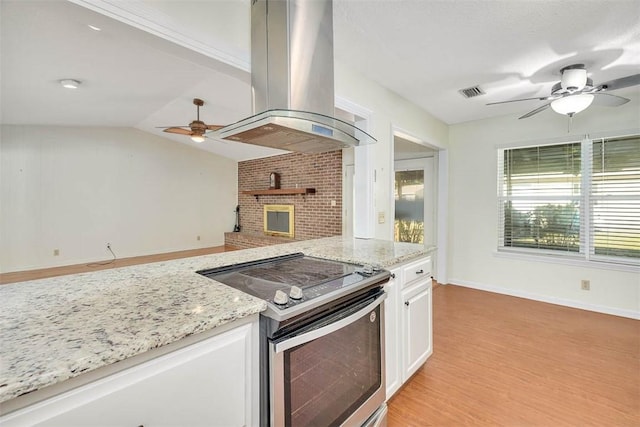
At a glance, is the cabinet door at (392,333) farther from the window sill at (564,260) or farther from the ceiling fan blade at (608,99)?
the window sill at (564,260)

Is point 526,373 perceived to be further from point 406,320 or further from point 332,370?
point 332,370

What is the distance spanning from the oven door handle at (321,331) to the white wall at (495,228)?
11.0ft

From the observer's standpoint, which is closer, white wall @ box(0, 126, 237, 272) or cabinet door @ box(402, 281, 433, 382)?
cabinet door @ box(402, 281, 433, 382)

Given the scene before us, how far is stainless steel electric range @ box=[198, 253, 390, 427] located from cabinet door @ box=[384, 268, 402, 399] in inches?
5.4

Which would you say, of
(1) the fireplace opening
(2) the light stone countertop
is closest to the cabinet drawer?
(2) the light stone countertop

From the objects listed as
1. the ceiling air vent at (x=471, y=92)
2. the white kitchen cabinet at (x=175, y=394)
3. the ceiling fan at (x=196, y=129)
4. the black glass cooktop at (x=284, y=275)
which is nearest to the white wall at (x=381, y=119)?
the ceiling air vent at (x=471, y=92)

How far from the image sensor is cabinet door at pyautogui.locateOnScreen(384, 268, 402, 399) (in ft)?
5.39

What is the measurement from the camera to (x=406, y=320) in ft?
5.90

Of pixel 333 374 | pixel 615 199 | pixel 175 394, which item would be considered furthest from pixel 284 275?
pixel 615 199

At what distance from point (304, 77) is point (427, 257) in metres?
1.51

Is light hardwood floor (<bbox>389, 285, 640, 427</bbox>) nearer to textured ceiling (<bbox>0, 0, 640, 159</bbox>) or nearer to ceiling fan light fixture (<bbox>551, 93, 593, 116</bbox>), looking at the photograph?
ceiling fan light fixture (<bbox>551, 93, 593, 116</bbox>)

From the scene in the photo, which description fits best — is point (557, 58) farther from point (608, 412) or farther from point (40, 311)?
point (40, 311)

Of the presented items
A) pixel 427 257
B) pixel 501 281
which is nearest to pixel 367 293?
pixel 427 257

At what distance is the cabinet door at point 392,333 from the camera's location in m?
1.64
